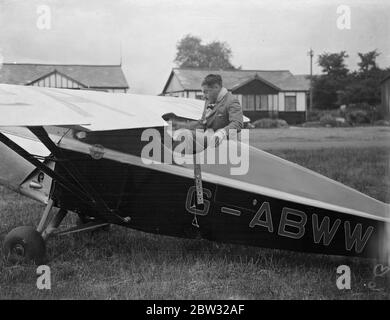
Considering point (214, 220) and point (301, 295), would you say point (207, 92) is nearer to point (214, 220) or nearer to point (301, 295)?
point (214, 220)

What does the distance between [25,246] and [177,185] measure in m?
1.70

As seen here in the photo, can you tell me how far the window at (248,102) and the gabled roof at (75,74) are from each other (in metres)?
8.49

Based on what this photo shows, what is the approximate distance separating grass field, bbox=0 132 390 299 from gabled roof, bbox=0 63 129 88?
557 centimetres

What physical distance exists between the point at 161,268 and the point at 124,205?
2.44ft

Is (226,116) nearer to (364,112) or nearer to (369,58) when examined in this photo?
(369,58)

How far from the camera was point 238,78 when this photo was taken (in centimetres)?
1834

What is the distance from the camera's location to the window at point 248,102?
23.5 metres

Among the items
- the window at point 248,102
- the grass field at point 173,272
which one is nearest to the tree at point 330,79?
the window at point 248,102

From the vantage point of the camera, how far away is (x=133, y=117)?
14.0 feet

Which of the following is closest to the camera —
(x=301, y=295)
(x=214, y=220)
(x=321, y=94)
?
(x=301, y=295)

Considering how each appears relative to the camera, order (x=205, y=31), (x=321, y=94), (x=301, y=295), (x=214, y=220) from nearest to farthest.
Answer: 1. (x=301, y=295)
2. (x=214, y=220)
3. (x=205, y=31)
4. (x=321, y=94)

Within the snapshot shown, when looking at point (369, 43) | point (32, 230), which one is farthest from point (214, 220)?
point (369, 43)

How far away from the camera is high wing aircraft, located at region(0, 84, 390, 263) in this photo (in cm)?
424

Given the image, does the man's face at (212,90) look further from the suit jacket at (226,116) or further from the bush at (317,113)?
the bush at (317,113)
